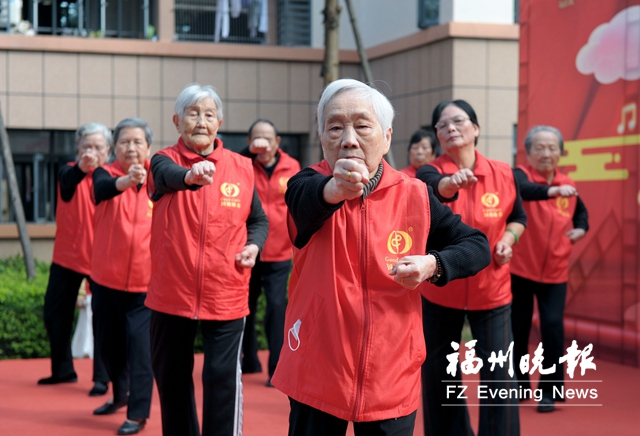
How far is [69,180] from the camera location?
Answer: 6.27m

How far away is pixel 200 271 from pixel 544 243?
9.35 feet

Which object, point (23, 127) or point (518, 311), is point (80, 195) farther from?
point (23, 127)

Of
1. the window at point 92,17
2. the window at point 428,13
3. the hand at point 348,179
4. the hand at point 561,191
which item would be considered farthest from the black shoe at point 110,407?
the window at point 92,17

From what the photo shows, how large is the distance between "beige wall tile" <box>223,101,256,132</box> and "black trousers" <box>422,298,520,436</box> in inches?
368

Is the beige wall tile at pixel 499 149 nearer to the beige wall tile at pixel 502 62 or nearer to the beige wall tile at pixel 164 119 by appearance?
the beige wall tile at pixel 502 62

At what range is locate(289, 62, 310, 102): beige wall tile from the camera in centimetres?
1359

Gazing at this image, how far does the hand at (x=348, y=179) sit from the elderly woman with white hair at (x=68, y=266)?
13.1 ft

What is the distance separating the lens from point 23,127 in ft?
41.5

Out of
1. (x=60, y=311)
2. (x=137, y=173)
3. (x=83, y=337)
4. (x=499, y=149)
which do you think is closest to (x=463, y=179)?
(x=137, y=173)

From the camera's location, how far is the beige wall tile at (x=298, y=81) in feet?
44.6

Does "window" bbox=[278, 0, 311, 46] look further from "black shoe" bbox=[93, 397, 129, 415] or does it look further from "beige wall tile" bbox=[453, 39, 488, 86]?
"black shoe" bbox=[93, 397, 129, 415]

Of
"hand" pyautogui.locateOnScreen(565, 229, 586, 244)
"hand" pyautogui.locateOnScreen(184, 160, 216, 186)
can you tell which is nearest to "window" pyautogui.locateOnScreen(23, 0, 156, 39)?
"hand" pyautogui.locateOnScreen(565, 229, 586, 244)

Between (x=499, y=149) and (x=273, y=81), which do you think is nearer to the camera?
(x=499, y=149)

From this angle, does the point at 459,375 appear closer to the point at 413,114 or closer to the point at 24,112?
the point at 413,114
